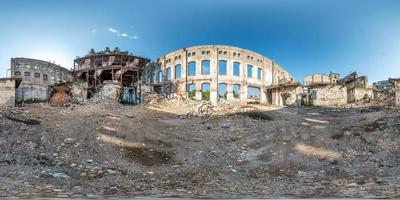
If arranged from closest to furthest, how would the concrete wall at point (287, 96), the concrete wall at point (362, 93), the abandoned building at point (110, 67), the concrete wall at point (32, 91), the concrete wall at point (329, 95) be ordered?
the concrete wall at point (329, 95)
the concrete wall at point (362, 93)
the concrete wall at point (287, 96)
the abandoned building at point (110, 67)
the concrete wall at point (32, 91)

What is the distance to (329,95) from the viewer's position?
35.4 m

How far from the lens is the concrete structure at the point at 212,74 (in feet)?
139

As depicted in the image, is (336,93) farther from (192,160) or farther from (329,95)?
(192,160)

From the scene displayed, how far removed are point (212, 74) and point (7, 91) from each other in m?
21.7

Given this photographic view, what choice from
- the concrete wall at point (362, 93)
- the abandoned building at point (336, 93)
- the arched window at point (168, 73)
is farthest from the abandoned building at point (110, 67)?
the concrete wall at point (362, 93)

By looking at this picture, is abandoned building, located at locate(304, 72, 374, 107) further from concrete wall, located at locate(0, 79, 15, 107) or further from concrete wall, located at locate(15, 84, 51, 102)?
concrete wall, located at locate(15, 84, 51, 102)

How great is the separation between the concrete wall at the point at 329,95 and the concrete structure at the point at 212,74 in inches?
277

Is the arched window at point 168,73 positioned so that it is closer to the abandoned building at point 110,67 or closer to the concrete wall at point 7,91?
the abandoned building at point 110,67

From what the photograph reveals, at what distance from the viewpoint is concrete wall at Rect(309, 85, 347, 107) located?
34.9 m

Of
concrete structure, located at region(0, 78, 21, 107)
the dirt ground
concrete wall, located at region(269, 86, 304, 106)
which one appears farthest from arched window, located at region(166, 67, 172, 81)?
the dirt ground

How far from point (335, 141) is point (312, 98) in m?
22.4

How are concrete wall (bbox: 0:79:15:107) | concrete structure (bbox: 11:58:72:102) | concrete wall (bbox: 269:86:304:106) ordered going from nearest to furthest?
1. concrete wall (bbox: 0:79:15:107)
2. concrete wall (bbox: 269:86:304:106)
3. concrete structure (bbox: 11:58:72:102)

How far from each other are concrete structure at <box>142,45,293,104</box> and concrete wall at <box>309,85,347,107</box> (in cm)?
705

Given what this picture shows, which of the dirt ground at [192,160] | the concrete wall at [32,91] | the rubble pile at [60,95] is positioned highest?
the concrete wall at [32,91]
